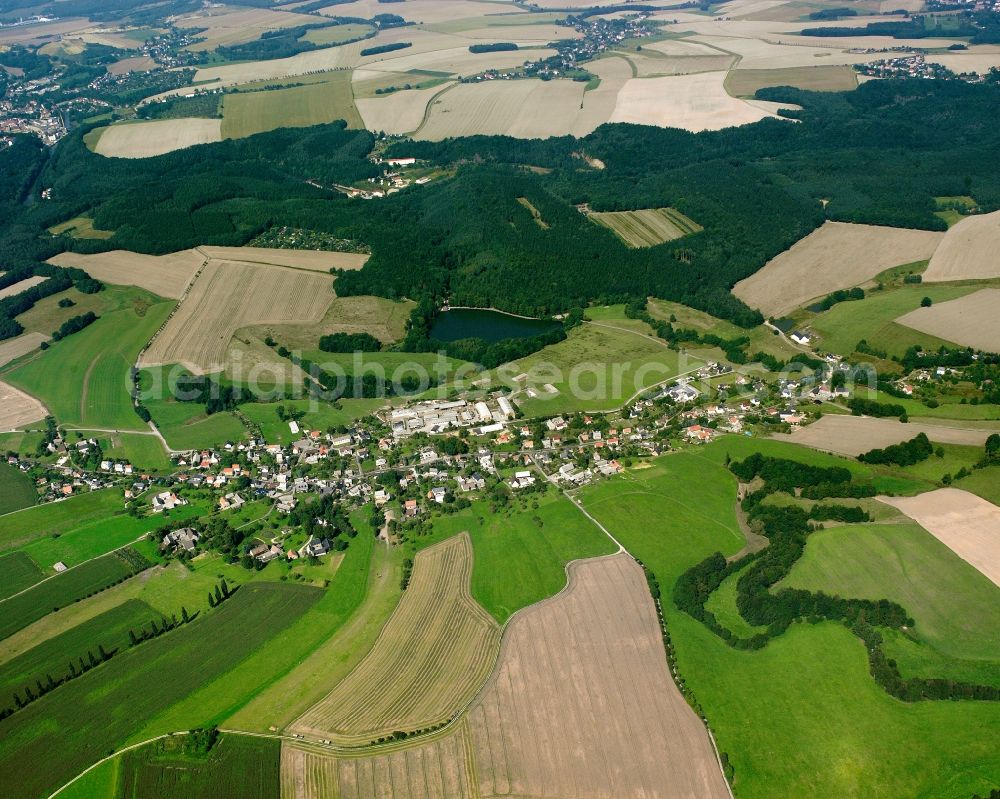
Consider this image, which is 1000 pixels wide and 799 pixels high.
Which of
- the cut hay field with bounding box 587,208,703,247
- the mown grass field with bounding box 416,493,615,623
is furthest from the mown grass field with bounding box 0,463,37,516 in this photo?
the cut hay field with bounding box 587,208,703,247

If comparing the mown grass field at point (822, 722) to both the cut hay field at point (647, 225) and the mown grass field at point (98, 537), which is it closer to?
the mown grass field at point (98, 537)

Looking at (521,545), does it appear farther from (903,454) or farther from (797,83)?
(797,83)

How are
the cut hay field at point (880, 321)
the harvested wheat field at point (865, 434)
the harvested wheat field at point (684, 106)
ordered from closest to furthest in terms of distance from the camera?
the harvested wheat field at point (865, 434)
the cut hay field at point (880, 321)
the harvested wheat field at point (684, 106)

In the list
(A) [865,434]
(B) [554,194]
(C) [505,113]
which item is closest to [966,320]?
(A) [865,434]

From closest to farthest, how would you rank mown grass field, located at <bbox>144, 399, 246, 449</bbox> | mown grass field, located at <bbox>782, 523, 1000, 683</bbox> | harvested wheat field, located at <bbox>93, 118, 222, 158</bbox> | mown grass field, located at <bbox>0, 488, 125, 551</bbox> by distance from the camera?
mown grass field, located at <bbox>782, 523, 1000, 683</bbox>
mown grass field, located at <bbox>0, 488, 125, 551</bbox>
mown grass field, located at <bbox>144, 399, 246, 449</bbox>
harvested wheat field, located at <bbox>93, 118, 222, 158</bbox>

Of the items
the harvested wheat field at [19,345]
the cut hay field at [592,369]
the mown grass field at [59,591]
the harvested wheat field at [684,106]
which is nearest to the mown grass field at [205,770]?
the mown grass field at [59,591]

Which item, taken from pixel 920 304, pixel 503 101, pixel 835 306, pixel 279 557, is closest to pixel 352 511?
pixel 279 557

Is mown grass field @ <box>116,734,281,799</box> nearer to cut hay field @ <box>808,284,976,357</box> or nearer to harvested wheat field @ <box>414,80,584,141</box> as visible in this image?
cut hay field @ <box>808,284,976,357</box>
